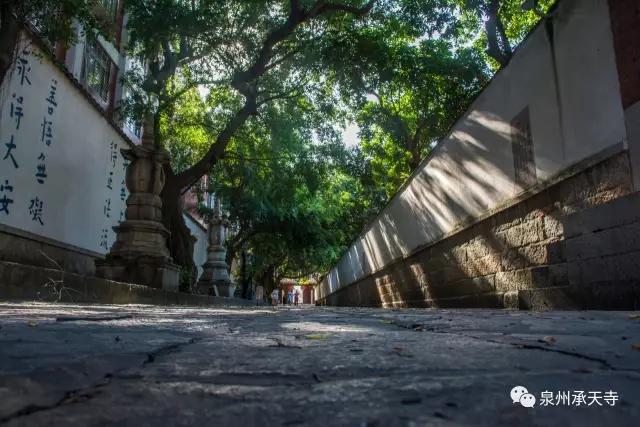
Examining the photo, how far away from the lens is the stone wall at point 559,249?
387 centimetres

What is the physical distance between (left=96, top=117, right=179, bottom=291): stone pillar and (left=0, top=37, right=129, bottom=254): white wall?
4.43 ft

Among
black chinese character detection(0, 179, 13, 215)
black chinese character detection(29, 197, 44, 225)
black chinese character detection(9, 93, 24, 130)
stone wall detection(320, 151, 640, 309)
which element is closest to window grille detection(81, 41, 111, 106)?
A: black chinese character detection(9, 93, 24, 130)

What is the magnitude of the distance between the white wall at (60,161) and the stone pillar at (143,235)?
4.43ft

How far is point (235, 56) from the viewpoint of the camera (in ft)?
40.0

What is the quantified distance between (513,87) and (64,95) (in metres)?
7.83

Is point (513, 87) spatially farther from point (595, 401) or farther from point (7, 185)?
point (7, 185)

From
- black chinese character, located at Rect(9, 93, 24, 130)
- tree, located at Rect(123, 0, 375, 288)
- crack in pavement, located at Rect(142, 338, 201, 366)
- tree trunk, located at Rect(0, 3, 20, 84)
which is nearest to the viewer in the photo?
crack in pavement, located at Rect(142, 338, 201, 366)

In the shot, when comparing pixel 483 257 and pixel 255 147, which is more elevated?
pixel 255 147

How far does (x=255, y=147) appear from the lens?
50.1 ft

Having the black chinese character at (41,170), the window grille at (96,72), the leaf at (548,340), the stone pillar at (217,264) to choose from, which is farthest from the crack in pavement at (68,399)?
the stone pillar at (217,264)

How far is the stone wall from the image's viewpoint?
3.87 meters

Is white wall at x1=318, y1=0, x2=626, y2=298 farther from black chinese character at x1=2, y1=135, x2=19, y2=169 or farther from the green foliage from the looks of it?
black chinese character at x1=2, y1=135, x2=19, y2=169

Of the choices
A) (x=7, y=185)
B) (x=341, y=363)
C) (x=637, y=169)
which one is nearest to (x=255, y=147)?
(x=7, y=185)

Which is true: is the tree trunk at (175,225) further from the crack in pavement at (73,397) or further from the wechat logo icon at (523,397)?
the wechat logo icon at (523,397)
